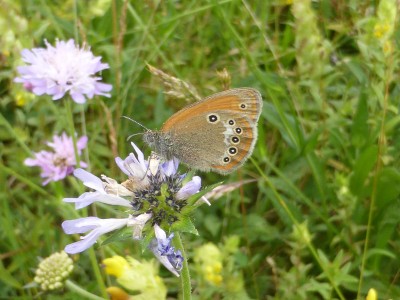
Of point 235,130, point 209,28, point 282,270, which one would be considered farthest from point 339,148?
point 209,28

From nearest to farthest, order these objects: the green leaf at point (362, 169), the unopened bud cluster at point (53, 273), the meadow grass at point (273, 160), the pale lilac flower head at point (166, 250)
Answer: the pale lilac flower head at point (166, 250), the unopened bud cluster at point (53, 273), the meadow grass at point (273, 160), the green leaf at point (362, 169)

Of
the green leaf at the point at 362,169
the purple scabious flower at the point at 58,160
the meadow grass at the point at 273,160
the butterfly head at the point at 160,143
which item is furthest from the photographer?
the purple scabious flower at the point at 58,160

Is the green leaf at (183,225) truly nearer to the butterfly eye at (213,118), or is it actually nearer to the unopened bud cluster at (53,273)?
the butterfly eye at (213,118)

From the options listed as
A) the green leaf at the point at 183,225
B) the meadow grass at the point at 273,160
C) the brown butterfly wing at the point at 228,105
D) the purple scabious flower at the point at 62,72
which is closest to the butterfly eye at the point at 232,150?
the brown butterfly wing at the point at 228,105

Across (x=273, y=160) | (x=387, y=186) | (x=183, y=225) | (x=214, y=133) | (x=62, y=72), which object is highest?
(x=62, y=72)

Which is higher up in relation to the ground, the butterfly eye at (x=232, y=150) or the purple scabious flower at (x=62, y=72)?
the purple scabious flower at (x=62, y=72)

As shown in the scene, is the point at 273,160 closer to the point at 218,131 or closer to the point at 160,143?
the point at 218,131

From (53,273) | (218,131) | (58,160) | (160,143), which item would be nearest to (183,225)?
(160,143)

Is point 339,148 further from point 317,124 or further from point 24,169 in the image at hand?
point 24,169
